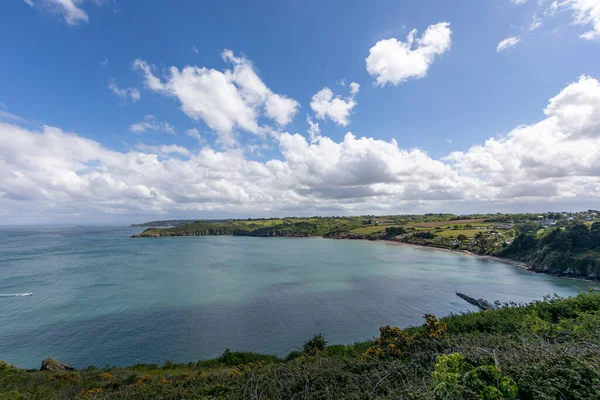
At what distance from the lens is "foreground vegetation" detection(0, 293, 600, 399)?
5387 mm

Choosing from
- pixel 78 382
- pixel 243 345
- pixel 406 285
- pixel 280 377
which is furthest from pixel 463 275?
pixel 78 382

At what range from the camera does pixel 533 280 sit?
192ft

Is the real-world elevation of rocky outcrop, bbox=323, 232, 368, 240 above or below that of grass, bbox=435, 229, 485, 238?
below

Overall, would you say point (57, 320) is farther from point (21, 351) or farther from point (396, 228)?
point (396, 228)

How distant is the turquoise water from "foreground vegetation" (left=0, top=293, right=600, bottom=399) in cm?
616

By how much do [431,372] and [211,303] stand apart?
128ft

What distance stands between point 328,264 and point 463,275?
33.7 m

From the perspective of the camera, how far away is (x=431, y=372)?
275 inches

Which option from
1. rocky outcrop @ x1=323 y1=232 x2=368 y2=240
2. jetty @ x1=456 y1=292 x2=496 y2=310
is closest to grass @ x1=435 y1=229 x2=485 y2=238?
rocky outcrop @ x1=323 y1=232 x2=368 y2=240

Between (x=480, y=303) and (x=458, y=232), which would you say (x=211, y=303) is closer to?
(x=480, y=303)

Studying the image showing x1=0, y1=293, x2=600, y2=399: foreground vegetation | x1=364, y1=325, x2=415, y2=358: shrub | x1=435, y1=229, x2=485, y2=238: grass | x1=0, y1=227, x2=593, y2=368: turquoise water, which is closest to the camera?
x1=0, y1=293, x2=600, y2=399: foreground vegetation

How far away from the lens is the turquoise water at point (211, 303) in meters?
27.2

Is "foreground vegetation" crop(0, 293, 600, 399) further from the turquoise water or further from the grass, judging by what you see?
the grass

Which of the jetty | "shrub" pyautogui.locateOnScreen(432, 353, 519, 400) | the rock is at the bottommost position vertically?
the jetty
